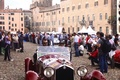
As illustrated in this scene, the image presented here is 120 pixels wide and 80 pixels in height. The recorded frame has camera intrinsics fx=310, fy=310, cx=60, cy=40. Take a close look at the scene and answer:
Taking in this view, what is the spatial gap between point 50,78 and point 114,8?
5641 centimetres

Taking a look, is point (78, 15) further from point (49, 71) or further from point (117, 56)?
point (49, 71)

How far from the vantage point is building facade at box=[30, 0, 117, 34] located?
217 ft

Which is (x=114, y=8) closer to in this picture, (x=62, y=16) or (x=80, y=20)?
(x=80, y=20)

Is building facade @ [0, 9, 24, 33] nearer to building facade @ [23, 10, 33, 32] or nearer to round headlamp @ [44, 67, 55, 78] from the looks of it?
building facade @ [23, 10, 33, 32]

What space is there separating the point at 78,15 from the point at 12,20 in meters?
60.5

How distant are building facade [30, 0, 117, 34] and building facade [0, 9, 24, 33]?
22.5m

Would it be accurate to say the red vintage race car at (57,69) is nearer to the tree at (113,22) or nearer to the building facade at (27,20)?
the tree at (113,22)

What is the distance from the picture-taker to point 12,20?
5290 inches

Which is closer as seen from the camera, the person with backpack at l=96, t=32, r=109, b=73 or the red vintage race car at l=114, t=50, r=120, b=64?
the person with backpack at l=96, t=32, r=109, b=73

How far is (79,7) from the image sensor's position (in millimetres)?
78688

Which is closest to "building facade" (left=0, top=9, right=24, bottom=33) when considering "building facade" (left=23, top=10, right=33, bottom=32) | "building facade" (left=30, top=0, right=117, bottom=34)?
"building facade" (left=23, top=10, right=33, bottom=32)

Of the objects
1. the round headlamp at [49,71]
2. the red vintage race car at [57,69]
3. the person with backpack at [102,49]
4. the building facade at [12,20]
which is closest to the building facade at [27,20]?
the building facade at [12,20]

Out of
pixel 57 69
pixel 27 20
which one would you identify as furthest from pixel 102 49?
pixel 27 20

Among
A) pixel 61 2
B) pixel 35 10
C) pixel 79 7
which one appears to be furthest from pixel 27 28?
pixel 79 7
